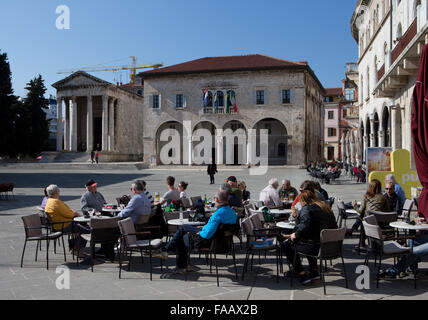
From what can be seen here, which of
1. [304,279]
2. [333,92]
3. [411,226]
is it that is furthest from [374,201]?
[333,92]

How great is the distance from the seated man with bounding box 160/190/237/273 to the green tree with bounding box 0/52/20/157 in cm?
3623

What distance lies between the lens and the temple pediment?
167 ft

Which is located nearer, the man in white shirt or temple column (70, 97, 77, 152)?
the man in white shirt

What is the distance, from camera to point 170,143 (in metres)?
47.1

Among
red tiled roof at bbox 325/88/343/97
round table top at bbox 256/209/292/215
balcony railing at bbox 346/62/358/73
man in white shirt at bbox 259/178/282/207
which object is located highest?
red tiled roof at bbox 325/88/343/97

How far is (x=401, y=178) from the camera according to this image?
13688mm

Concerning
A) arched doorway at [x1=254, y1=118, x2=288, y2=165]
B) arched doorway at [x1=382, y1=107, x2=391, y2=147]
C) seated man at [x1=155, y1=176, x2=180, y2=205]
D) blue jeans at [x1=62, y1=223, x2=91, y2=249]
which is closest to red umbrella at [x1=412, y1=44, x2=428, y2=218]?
seated man at [x1=155, y1=176, x2=180, y2=205]

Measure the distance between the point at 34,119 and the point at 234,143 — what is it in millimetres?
25655

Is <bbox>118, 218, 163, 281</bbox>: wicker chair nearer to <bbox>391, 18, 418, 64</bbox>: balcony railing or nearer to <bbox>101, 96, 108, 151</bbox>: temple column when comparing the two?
<bbox>391, 18, 418, 64</bbox>: balcony railing

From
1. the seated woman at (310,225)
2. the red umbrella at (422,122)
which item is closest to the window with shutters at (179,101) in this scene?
the red umbrella at (422,122)

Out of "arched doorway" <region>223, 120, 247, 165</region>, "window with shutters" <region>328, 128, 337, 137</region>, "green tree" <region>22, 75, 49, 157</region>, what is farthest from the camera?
"window with shutters" <region>328, 128, 337, 137</region>

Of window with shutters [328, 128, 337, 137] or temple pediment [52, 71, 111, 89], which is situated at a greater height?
temple pediment [52, 71, 111, 89]

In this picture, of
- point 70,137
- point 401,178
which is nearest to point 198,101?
point 70,137

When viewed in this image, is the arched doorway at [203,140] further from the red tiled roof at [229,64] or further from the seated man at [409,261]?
the seated man at [409,261]
